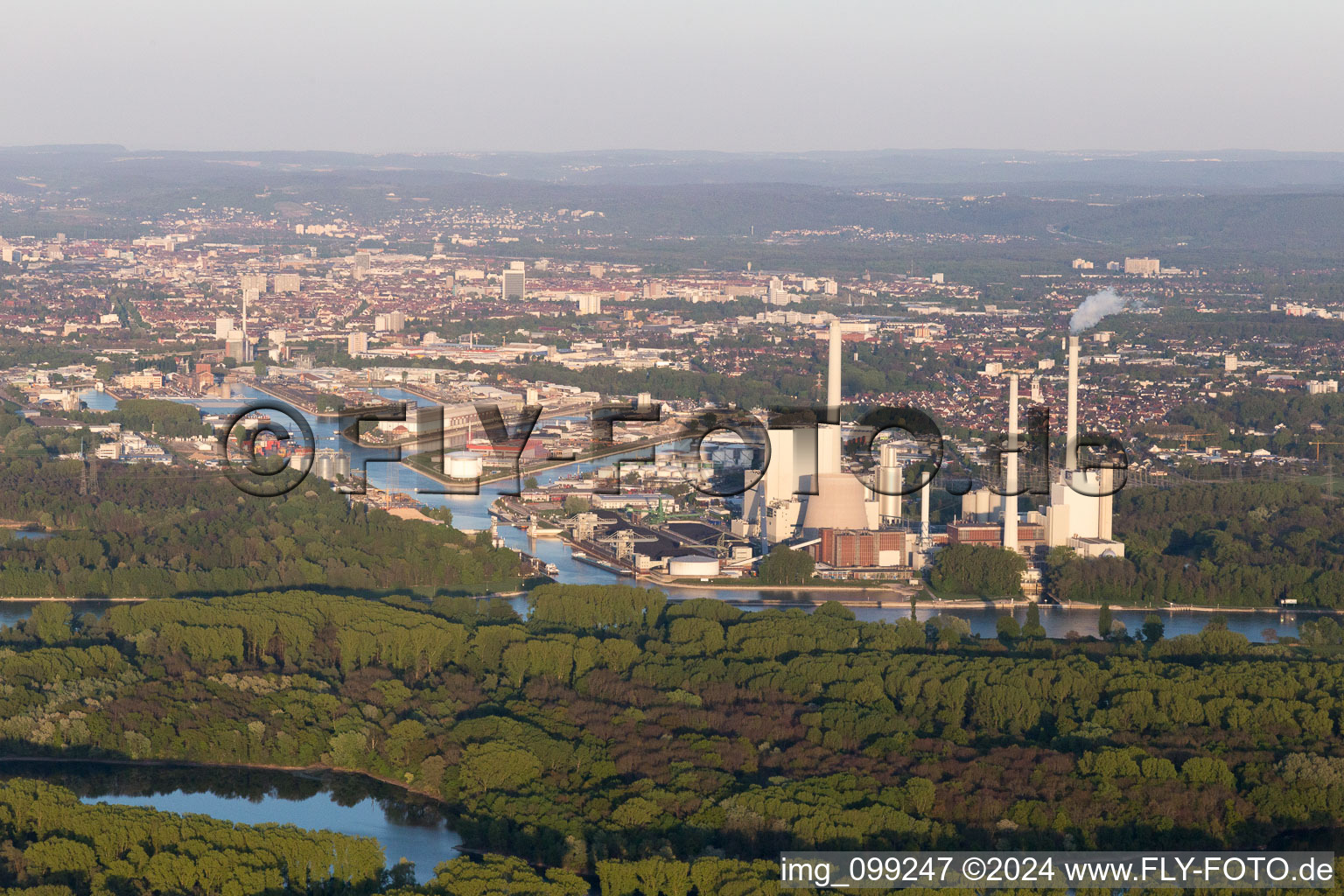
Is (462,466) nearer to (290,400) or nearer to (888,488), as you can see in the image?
(888,488)

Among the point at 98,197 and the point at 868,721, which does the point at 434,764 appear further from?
the point at 98,197

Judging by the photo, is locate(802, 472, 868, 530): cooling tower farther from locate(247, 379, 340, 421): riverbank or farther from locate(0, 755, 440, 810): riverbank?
locate(247, 379, 340, 421): riverbank

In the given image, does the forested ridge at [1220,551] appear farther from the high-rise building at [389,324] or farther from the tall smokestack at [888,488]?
the high-rise building at [389,324]

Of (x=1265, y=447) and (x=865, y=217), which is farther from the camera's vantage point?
(x=865, y=217)

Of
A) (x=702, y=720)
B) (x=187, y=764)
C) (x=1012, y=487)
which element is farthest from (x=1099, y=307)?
(x=187, y=764)

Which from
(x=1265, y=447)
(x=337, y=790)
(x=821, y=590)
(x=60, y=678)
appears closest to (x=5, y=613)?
(x=60, y=678)

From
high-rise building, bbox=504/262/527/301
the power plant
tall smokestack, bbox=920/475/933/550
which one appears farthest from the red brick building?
high-rise building, bbox=504/262/527/301
